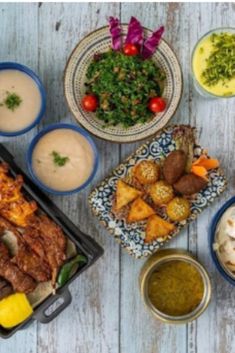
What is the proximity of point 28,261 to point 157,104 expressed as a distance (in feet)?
2.15

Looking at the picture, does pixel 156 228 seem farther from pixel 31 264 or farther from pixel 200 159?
pixel 31 264

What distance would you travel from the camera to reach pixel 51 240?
2.20m

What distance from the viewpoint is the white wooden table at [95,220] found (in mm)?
2406

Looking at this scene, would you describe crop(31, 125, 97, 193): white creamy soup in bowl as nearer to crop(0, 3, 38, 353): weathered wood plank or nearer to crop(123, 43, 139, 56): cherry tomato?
crop(0, 3, 38, 353): weathered wood plank

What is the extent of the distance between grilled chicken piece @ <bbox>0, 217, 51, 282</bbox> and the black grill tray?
0.07m

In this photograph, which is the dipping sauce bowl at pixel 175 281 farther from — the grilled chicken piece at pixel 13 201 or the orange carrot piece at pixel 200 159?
the grilled chicken piece at pixel 13 201

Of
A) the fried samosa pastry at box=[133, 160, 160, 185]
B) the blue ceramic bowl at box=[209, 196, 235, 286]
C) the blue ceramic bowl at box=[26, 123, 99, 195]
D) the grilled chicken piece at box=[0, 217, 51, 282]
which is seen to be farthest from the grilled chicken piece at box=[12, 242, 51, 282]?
the blue ceramic bowl at box=[209, 196, 235, 286]

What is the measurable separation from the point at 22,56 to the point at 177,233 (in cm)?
80

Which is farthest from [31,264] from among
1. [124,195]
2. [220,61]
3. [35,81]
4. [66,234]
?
[220,61]

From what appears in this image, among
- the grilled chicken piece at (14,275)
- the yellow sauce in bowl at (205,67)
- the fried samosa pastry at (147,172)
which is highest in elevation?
the yellow sauce in bowl at (205,67)

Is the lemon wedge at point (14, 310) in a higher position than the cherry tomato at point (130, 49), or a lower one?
lower

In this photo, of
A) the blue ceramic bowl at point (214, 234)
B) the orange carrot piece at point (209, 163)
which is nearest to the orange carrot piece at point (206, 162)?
the orange carrot piece at point (209, 163)

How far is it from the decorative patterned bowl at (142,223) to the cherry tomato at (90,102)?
212mm

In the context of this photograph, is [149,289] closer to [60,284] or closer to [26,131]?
[60,284]
